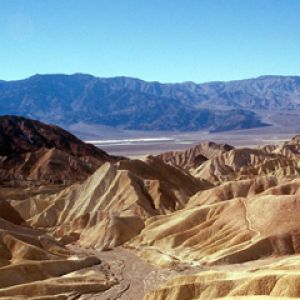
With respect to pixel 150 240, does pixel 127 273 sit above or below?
below

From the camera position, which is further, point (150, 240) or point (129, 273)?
point (150, 240)

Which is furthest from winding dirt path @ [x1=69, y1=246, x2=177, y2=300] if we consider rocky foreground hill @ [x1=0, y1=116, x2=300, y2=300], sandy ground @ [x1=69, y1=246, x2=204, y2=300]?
rocky foreground hill @ [x1=0, y1=116, x2=300, y2=300]

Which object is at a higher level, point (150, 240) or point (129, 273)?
point (150, 240)

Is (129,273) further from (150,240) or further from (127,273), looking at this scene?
(150,240)

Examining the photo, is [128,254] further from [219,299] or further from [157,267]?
[219,299]

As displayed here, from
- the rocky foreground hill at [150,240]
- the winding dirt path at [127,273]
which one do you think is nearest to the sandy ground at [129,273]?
the winding dirt path at [127,273]

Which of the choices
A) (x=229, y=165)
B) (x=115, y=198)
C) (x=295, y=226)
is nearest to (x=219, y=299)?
(x=295, y=226)

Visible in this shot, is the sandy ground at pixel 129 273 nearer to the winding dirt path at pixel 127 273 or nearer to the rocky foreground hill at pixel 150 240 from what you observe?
the winding dirt path at pixel 127 273

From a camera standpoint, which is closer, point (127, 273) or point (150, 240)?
point (127, 273)

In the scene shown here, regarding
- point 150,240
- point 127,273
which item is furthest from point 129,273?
point 150,240
